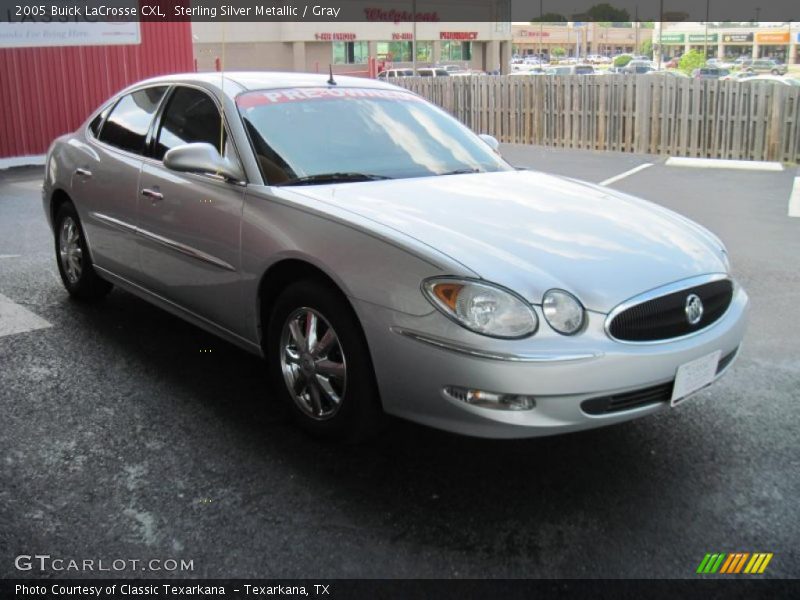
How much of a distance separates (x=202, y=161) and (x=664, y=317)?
2207 mm

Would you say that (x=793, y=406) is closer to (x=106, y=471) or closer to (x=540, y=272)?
(x=540, y=272)

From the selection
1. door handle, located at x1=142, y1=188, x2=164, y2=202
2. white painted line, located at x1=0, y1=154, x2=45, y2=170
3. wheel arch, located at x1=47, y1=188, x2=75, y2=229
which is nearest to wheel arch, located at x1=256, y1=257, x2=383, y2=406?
door handle, located at x1=142, y1=188, x2=164, y2=202

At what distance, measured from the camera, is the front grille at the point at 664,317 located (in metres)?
3.05

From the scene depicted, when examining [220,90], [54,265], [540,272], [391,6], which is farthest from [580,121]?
[391,6]

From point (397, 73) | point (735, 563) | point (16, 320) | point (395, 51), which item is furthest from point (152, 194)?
point (395, 51)

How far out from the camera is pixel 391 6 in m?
59.9

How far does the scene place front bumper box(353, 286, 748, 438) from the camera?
Result: 9.60 ft

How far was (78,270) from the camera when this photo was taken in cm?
574

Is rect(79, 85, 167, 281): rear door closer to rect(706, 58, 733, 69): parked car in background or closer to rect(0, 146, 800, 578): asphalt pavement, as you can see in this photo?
rect(0, 146, 800, 578): asphalt pavement

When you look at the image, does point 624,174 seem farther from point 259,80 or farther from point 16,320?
point 16,320

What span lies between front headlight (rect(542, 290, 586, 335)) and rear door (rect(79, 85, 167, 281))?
8.85 ft

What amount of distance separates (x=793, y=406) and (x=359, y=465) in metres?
2.16

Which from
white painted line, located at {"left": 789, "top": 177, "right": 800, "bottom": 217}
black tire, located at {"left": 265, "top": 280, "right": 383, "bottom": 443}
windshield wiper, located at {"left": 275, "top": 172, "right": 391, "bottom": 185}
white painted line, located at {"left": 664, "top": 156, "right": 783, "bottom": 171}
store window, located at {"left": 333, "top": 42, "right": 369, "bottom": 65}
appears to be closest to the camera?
black tire, located at {"left": 265, "top": 280, "right": 383, "bottom": 443}

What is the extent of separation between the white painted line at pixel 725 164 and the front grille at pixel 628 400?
11.4 metres
